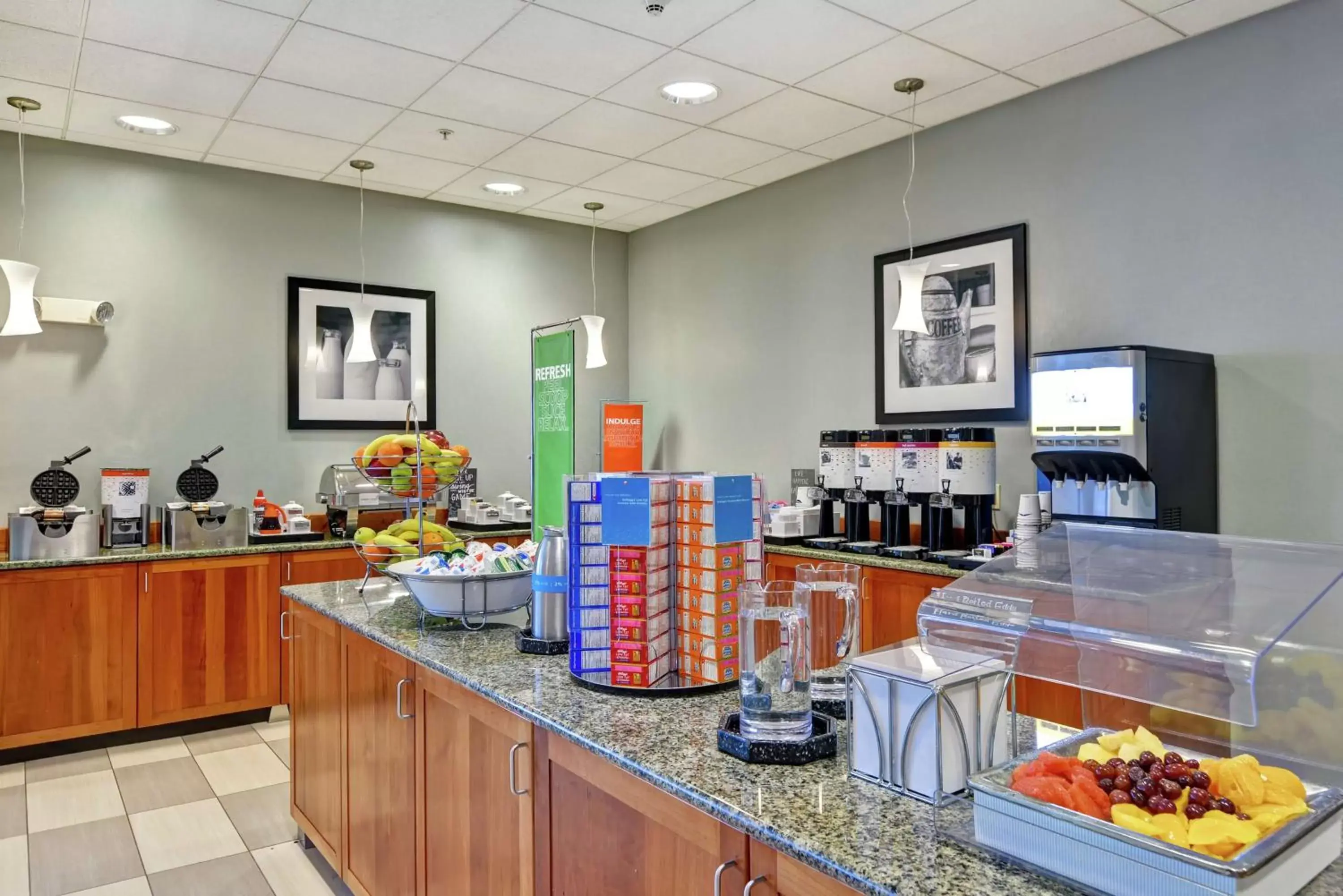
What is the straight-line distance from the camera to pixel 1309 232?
3.22 metres

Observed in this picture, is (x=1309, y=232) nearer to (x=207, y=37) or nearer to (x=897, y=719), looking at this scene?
(x=897, y=719)

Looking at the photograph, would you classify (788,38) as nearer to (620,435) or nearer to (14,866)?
(620,435)

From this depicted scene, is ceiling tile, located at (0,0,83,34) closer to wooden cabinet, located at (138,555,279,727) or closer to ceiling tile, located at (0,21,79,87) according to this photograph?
ceiling tile, located at (0,21,79,87)

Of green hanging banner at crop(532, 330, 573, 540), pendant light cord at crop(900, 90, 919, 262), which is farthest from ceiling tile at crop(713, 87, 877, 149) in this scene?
green hanging banner at crop(532, 330, 573, 540)

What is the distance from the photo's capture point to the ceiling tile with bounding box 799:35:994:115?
3609mm

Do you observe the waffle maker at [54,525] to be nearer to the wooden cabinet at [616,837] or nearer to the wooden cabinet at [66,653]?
the wooden cabinet at [66,653]

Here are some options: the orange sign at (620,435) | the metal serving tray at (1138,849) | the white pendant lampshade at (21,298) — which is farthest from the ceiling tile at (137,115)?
the metal serving tray at (1138,849)

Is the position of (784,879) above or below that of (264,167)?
below

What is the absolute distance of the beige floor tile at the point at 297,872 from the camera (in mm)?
2914

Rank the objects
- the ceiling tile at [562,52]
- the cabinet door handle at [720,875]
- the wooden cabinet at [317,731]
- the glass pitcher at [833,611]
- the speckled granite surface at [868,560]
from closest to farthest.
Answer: the cabinet door handle at [720,875]
the glass pitcher at [833,611]
the wooden cabinet at [317,731]
the ceiling tile at [562,52]
the speckled granite surface at [868,560]

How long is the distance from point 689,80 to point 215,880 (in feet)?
11.7

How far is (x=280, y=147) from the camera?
186 inches

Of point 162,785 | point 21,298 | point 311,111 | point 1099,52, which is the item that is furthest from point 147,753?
point 1099,52

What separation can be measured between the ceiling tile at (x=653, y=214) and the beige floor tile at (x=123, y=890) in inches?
180
